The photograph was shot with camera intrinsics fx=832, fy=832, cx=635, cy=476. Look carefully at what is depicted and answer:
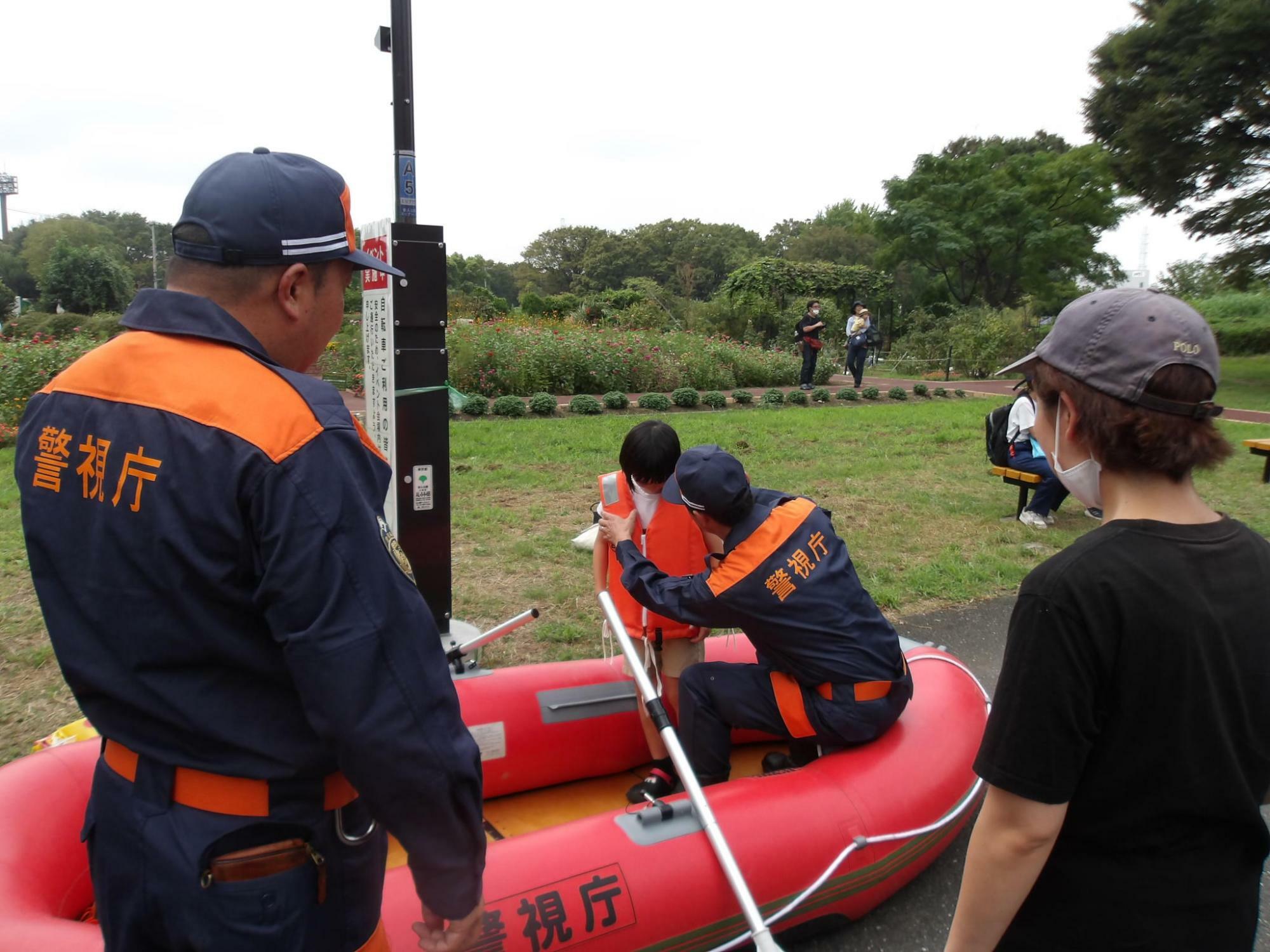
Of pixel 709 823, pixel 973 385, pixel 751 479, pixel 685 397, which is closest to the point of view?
pixel 709 823

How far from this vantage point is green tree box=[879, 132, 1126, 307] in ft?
92.2

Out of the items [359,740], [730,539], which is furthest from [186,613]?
[730,539]

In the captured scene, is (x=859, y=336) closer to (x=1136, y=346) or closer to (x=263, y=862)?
(x=1136, y=346)

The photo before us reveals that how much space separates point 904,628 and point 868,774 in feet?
8.37

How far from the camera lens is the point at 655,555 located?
11.7ft

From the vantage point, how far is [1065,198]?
93.1 feet

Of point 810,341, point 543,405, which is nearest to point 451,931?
point 543,405

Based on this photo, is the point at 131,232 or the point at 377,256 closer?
the point at 377,256

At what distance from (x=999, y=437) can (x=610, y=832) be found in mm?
6414

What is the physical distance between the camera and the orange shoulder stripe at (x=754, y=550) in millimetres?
2930

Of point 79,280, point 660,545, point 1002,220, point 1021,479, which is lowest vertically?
point 1021,479

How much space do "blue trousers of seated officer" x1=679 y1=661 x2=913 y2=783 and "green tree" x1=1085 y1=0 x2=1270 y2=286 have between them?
21.2 meters

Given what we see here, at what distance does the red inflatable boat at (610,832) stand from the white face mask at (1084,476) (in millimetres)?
A: 1624

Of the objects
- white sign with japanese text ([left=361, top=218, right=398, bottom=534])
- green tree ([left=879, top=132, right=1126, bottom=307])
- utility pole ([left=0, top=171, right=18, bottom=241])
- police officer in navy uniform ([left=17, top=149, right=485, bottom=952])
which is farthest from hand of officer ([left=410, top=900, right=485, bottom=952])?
utility pole ([left=0, top=171, right=18, bottom=241])
